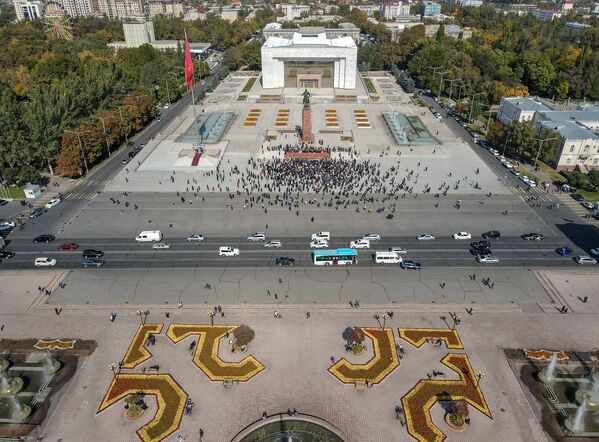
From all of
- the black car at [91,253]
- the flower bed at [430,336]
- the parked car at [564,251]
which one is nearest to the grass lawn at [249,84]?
the black car at [91,253]

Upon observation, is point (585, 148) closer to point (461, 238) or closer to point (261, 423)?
point (461, 238)

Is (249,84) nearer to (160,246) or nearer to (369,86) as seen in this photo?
(369,86)

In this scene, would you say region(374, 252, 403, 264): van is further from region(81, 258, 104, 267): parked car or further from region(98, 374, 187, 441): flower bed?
region(81, 258, 104, 267): parked car

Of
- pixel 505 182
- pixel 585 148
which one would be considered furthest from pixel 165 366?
pixel 585 148

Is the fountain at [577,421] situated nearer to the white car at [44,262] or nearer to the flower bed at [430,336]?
the flower bed at [430,336]

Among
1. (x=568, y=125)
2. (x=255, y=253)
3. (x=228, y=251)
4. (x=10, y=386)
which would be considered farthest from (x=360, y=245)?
(x=568, y=125)
